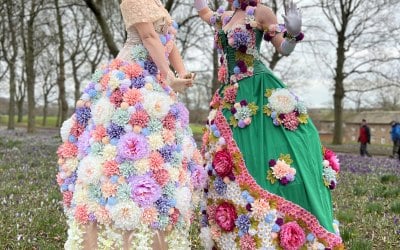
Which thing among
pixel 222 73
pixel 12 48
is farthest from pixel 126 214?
pixel 12 48

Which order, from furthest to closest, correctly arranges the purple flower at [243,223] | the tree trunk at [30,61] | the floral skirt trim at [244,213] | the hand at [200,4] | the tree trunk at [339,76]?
the tree trunk at [339,76], the tree trunk at [30,61], the hand at [200,4], the purple flower at [243,223], the floral skirt trim at [244,213]

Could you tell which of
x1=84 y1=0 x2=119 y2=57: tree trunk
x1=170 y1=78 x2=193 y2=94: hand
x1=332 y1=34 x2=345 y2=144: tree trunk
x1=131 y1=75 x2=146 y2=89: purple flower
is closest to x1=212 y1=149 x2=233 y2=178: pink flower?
x1=170 y1=78 x2=193 y2=94: hand

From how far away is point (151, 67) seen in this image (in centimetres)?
370

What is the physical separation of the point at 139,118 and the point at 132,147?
0.22 meters

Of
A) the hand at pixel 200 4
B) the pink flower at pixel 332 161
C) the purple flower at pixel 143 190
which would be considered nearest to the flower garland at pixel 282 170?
the pink flower at pixel 332 161

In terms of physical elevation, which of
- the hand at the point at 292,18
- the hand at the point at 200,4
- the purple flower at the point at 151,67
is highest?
the hand at the point at 200,4

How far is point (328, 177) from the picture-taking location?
3.69 metres

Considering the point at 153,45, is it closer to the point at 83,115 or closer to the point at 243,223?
the point at 83,115

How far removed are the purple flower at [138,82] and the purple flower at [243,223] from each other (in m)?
1.19

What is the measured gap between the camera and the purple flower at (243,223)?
11.6ft

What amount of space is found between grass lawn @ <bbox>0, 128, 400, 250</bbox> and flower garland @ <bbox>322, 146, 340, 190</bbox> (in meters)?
1.38

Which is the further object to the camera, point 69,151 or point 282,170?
point 69,151

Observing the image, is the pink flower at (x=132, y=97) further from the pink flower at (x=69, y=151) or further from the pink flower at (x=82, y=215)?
the pink flower at (x=82, y=215)

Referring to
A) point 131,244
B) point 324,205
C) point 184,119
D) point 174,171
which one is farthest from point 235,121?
point 131,244
